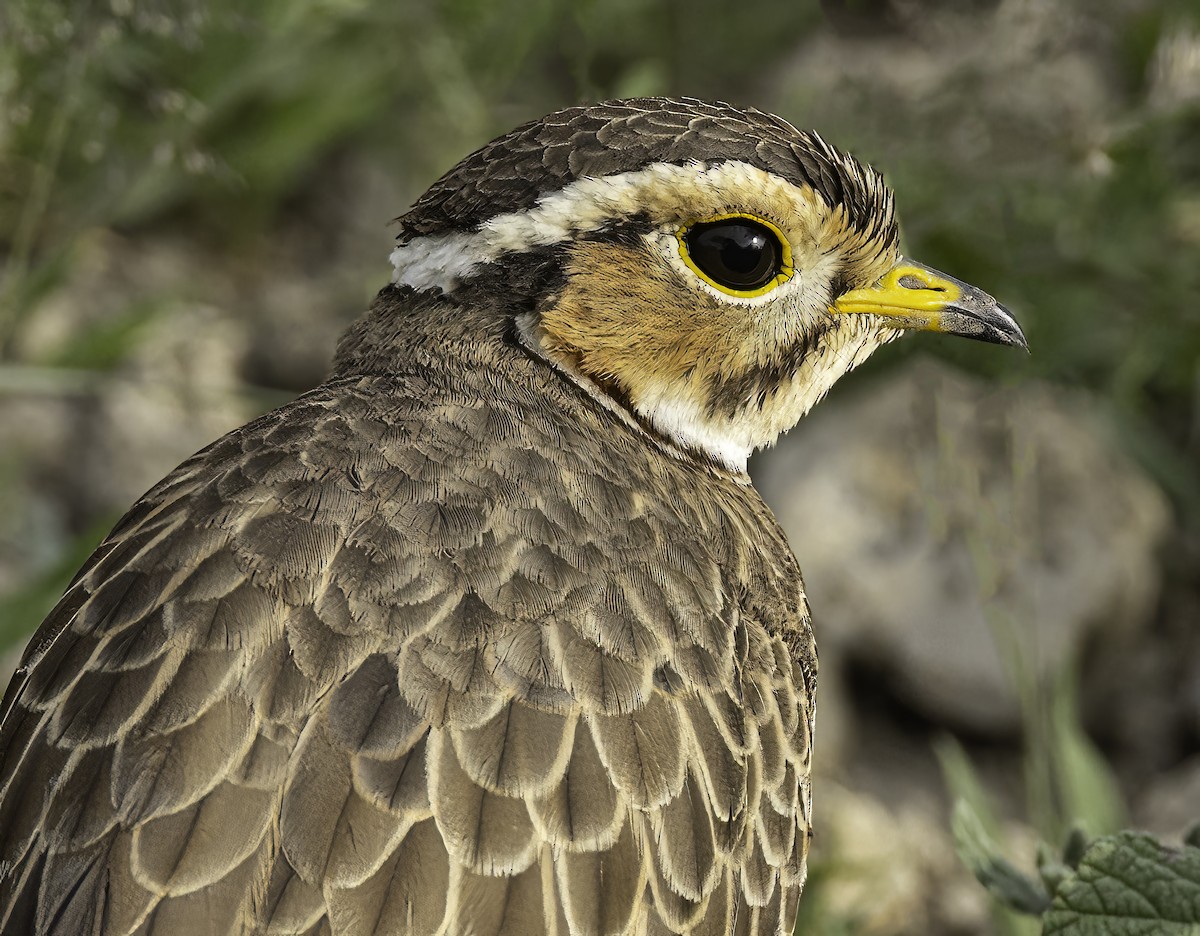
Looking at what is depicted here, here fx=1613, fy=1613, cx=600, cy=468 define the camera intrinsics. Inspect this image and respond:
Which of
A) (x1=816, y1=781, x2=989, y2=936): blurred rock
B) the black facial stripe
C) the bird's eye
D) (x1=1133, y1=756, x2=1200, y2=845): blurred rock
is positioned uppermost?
the bird's eye

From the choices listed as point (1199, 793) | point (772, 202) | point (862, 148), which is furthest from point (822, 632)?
point (772, 202)

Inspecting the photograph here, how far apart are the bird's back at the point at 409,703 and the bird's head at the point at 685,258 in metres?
0.23

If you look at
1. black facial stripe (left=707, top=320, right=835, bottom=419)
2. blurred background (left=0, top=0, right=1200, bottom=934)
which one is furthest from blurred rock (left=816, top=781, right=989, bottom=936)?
black facial stripe (left=707, top=320, right=835, bottom=419)

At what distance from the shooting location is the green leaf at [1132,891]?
103 inches

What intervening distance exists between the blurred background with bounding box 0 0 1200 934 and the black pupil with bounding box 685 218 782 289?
0.86 m

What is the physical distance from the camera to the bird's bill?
3377 mm

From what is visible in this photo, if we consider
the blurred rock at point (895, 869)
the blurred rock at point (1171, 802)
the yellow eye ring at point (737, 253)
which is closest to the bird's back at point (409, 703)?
the yellow eye ring at point (737, 253)

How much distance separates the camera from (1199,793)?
505cm

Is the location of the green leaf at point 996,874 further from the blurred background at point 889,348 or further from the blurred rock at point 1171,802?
the blurred rock at point 1171,802

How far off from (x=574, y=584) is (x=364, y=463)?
0.44 m

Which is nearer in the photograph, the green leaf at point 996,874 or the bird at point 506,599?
the bird at point 506,599

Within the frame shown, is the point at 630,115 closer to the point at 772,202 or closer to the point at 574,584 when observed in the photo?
the point at 772,202

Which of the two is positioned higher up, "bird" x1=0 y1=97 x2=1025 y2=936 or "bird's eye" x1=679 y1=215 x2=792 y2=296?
"bird's eye" x1=679 y1=215 x2=792 y2=296

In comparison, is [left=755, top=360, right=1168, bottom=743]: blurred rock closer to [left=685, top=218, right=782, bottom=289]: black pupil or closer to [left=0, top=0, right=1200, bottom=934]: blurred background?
[left=0, top=0, right=1200, bottom=934]: blurred background
